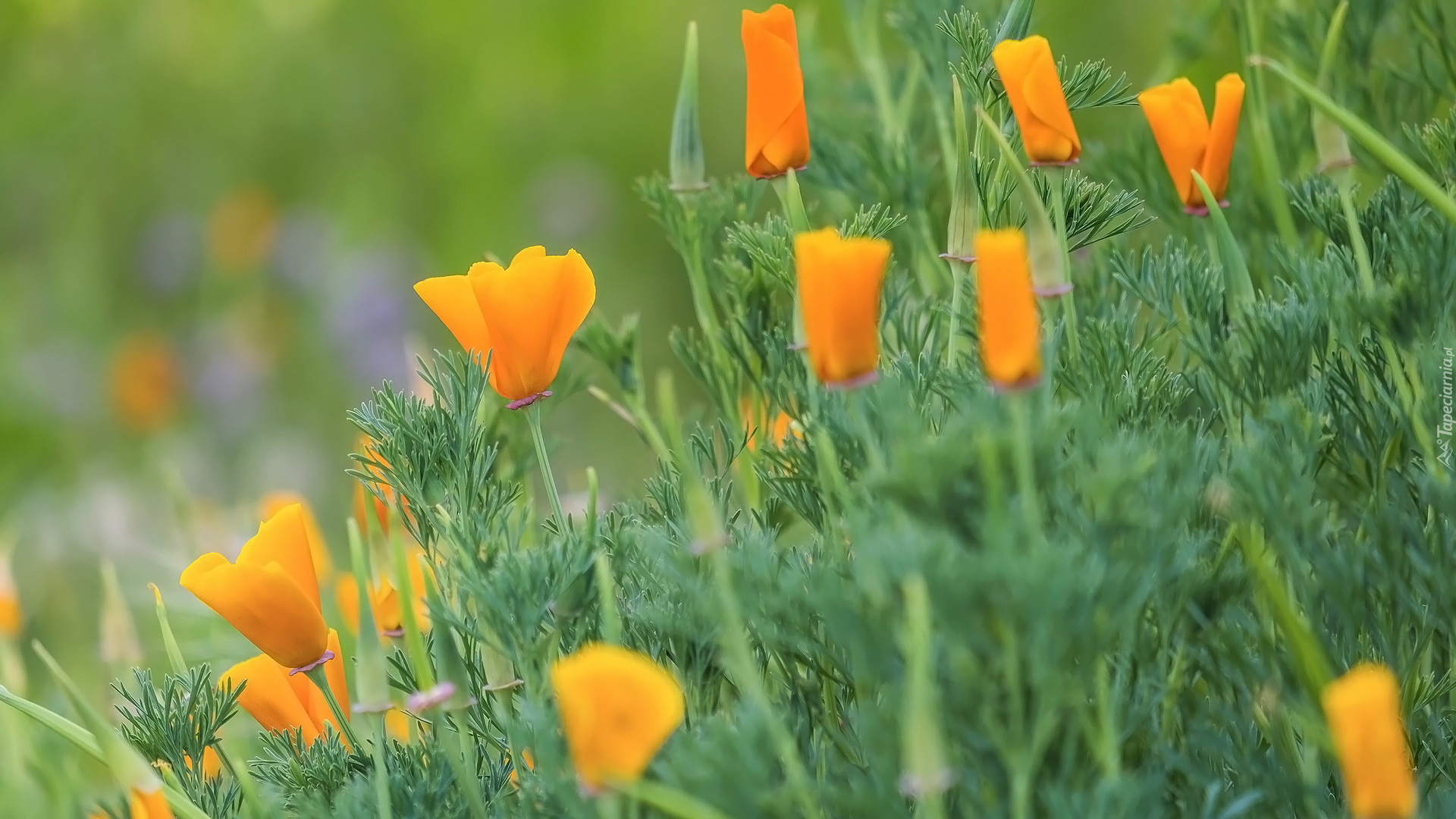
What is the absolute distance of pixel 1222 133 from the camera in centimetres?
67

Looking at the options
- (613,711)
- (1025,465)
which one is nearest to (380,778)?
(613,711)

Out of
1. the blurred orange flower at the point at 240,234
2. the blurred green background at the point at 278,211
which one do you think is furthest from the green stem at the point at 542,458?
the blurred orange flower at the point at 240,234

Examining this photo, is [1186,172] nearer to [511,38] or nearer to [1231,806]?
[1231,806]

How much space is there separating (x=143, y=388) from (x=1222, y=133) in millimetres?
2530

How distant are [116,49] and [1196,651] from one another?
10.1ft

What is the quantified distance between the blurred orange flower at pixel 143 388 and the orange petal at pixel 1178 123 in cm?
248

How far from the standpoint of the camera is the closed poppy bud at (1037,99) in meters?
0.57

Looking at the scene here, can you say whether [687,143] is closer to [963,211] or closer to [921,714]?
[963,211]

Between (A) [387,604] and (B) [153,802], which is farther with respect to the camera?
(A) [387,604]

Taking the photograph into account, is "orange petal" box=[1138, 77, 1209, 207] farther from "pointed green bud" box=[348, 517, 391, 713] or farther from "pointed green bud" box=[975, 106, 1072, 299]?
"pointed green bud" box=[348, 517, 391, 713]

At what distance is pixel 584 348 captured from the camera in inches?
32.3

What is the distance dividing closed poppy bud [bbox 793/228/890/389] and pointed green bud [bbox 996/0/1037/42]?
0.22 meters

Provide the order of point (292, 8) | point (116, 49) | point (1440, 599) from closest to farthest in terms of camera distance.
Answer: point (1440, 599) < point (116, 49) < point (292, 8)

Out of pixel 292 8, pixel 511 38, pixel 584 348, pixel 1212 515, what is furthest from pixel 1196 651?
pixel 292 8
